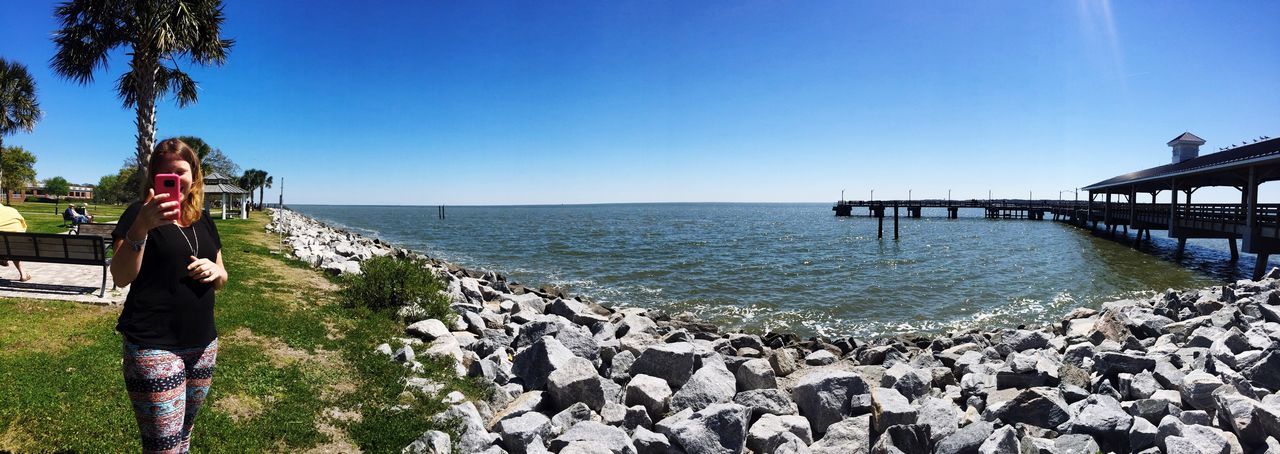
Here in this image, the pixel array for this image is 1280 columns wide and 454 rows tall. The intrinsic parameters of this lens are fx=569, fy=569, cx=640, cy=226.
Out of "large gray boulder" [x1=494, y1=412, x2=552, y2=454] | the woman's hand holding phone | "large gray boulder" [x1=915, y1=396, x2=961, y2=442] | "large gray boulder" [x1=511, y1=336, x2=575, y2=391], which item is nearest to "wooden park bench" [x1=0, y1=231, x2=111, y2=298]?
"large gray boulder" [x1=511, y1=336, x2=575, y2=391]

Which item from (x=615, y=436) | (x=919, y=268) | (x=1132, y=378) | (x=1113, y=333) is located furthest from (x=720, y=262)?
(x=615, y=436)

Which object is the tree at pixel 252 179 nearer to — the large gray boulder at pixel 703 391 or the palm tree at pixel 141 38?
the palm tree at pixel 141 38

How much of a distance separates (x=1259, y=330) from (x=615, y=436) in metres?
9.57

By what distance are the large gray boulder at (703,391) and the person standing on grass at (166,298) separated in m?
4.01

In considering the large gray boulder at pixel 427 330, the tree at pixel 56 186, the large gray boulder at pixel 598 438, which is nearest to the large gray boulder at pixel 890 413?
the large gray boulder at pixel 598 438

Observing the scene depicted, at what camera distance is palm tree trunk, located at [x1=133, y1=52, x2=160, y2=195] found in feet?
43.4

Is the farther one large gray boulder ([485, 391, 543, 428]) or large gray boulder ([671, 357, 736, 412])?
large gray boulder ([671, 357, 736, 412])

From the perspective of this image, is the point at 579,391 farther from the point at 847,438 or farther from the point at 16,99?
the point at 16,99

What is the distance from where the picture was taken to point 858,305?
1659 cm

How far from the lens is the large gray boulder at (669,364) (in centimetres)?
666

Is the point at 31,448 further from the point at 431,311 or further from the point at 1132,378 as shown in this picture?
the point at 1132,378

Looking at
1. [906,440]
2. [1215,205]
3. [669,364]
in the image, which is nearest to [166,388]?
[669,364]

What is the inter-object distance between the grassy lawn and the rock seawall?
20.1 inches

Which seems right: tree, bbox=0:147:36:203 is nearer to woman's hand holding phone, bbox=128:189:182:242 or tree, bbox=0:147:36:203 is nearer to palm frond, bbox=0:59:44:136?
palm frond, bbox=0:59:44:136
